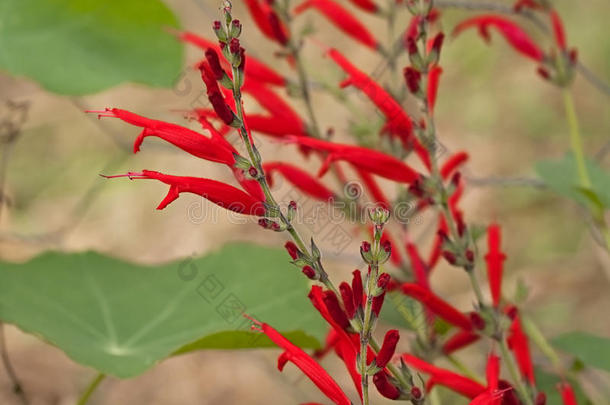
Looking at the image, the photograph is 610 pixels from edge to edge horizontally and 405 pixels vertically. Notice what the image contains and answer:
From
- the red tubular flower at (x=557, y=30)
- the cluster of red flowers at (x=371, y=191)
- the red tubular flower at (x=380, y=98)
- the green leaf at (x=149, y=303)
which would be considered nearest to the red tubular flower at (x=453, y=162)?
the cluster of red flowers at (x=371, y=191)

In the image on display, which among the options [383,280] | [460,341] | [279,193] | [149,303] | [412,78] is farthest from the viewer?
[279,193]

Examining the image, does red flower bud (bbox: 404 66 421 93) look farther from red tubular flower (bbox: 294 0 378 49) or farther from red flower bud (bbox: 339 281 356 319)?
red tubular flower (bbox: 294 0 378 49)

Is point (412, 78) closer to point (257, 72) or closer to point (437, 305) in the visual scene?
point (437, 305)

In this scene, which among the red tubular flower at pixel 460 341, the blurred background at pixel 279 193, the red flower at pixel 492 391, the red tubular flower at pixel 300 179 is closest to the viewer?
the red flower at pixel 492 391

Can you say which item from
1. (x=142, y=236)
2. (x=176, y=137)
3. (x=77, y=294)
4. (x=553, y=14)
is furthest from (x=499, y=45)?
(x=176, y=137)

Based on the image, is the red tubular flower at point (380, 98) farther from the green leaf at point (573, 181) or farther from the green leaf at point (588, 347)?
the green leaf at point (588, 347)

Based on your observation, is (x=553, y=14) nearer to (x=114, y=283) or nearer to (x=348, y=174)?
(x=114, y=283)

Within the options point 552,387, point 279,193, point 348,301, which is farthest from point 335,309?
point 279,193
